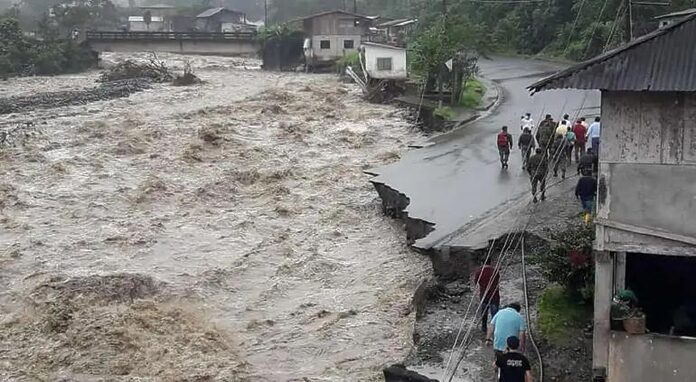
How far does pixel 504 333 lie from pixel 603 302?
1328mm

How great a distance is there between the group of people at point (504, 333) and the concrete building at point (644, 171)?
3.53ft

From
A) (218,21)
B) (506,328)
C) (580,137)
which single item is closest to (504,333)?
(506,328)

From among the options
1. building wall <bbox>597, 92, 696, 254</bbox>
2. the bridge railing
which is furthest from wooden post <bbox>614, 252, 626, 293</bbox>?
the bridge railing

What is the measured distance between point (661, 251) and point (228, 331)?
8.24 m

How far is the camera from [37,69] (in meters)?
62.7

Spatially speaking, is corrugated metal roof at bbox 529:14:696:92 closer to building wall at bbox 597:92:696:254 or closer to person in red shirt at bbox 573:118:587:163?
building wall at bbox 597:92:696:254

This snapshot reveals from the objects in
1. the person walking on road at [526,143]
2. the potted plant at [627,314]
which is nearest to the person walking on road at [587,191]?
the person walking on road at [526,143]

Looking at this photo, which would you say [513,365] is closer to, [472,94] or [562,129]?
[562,129]

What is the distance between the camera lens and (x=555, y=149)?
21.4 meters

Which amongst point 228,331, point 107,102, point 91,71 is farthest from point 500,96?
point 91,71

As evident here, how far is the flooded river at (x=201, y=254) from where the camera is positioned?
1441cm

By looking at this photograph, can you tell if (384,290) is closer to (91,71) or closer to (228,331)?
(228,331)

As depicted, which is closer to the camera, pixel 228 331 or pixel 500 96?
pixel 228 331

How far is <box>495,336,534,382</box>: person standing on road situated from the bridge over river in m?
61.8
